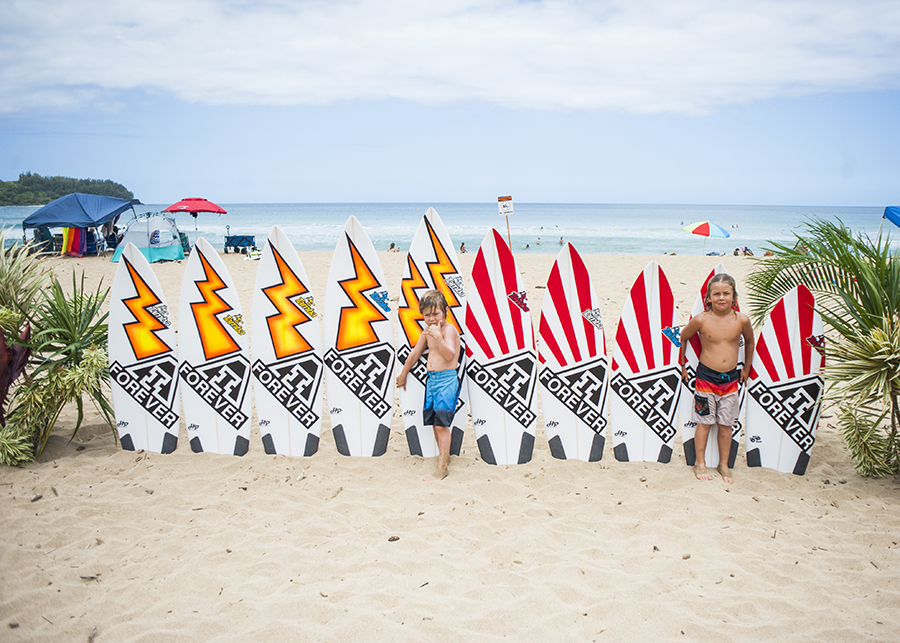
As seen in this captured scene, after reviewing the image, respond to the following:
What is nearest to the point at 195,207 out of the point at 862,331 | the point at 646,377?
the point at 646,377

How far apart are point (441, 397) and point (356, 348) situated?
0.72m

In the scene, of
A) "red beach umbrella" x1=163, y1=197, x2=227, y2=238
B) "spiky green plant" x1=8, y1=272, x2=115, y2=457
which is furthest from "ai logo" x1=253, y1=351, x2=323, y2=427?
"red beach umbrella" x1=163, y1=197, x2=227, y2=238

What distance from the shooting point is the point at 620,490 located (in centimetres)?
323

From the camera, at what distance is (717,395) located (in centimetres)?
338

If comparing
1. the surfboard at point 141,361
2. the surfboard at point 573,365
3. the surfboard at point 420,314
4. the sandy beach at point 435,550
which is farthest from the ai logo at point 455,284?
the surfboard at point 141,361

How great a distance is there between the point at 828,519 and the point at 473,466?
203 cm

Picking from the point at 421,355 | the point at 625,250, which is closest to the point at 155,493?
the point at 421,355

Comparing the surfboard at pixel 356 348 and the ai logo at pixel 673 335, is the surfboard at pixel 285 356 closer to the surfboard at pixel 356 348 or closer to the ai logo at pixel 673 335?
the surfboard at pixel 356 348

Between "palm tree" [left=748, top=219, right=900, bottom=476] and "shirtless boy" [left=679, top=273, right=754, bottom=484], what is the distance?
1.64ft

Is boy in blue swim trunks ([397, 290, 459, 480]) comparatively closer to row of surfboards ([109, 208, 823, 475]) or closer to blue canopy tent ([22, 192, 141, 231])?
row of surfboards ([109, 208, 823, 475])

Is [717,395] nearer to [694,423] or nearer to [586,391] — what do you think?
[694,423]

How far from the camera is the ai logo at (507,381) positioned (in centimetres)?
367

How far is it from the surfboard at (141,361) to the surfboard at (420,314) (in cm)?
163

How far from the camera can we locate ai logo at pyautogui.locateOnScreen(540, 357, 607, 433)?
Answer: 3621 millimetres
